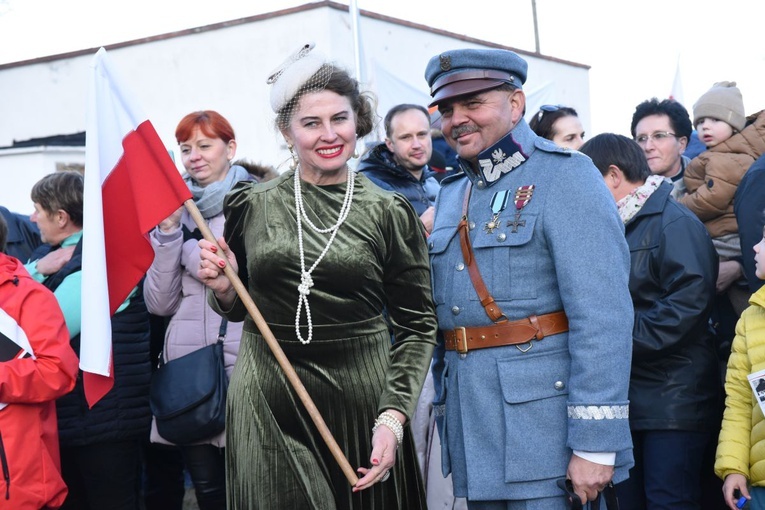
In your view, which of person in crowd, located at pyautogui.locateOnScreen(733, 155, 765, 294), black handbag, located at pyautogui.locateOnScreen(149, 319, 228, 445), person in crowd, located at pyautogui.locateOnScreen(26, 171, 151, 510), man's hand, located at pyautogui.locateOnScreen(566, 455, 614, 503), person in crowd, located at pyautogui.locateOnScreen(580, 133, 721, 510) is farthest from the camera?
person in crowd, located at pyautogui.locateOnScreen(26, 171, 151, 510)

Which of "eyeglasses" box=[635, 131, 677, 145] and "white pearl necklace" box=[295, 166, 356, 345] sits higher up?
"eyeglasses" box=[635, 131, 677, 145]

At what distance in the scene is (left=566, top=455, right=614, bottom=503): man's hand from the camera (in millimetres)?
2875

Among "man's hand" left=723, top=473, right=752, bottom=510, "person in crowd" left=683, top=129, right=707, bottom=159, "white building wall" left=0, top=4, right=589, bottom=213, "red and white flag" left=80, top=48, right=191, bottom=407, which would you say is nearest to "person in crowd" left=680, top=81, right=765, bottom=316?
"man's hand" left=723, top=473, right=752, bottom=510

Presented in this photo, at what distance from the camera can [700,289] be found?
4.18 meters

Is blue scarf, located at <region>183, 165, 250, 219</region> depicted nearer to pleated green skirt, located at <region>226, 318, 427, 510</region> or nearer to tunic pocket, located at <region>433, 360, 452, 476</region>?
pleated green skirt, located at <region>226, 318, 427, 510</region>

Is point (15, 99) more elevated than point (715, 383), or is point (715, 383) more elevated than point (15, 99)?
point (15, 99)

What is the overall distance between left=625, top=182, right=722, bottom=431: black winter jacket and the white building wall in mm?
8098

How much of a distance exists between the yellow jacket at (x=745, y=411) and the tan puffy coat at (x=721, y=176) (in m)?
1.16

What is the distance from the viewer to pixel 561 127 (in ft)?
18.1

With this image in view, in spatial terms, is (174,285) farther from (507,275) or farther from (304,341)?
(507,275)

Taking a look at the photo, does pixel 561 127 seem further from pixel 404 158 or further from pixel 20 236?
pixel 20 236

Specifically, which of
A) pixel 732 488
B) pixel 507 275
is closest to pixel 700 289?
pixel 732 488

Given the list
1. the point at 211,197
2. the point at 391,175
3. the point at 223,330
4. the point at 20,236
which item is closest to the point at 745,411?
the point at 223,330

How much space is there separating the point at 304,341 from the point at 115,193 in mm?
994
